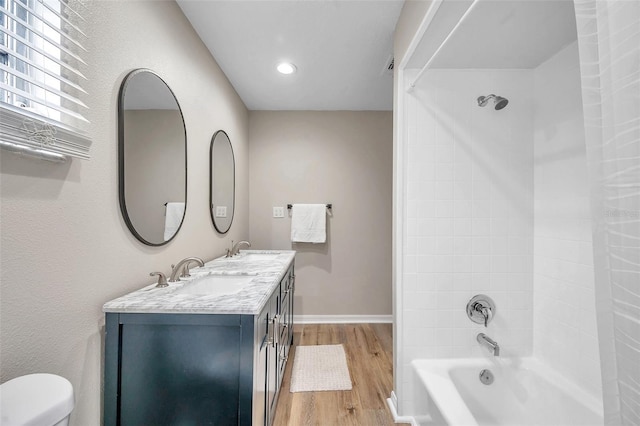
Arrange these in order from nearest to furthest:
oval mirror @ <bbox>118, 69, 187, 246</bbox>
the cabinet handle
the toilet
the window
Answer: the toilet < the window < oval mirror @ <bbox>118, 69, 187, 246</bbox> < the cabinet handle

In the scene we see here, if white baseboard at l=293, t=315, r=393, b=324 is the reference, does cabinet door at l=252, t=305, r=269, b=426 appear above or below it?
above

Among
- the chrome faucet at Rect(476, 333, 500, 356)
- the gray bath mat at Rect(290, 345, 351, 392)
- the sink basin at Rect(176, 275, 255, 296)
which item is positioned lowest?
the gray bath mat at Rect(290, 345, 351, 392)

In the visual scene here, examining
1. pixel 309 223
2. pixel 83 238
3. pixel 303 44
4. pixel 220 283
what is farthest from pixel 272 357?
pixel 303 44

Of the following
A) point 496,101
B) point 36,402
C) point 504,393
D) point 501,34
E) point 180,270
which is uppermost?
point 501,34

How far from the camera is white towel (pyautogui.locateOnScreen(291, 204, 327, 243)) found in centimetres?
310

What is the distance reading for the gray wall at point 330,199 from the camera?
322cm

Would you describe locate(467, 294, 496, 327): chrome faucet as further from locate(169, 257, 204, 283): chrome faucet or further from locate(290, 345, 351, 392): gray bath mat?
locate(169, 257, 204, 283): chrome faucet

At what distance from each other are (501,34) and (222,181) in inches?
81.2

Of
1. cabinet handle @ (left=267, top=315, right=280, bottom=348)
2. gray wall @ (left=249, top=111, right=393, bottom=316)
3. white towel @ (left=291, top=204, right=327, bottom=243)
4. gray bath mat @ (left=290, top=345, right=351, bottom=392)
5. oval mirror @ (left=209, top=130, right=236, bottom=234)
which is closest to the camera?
cabinet handle @ (left=267, top=315, right=280, bottom=348)

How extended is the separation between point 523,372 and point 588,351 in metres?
0.35

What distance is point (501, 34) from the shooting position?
139 cm

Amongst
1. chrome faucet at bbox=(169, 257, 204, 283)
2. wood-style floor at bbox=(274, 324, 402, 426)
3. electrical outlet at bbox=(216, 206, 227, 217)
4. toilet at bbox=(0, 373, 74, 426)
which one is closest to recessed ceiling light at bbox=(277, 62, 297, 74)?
electrical outlet at bbox=(216, 206, 227, 217)

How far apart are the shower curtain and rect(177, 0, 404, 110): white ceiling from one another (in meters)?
1.54

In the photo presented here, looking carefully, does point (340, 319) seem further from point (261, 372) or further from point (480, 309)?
point (261, 372)
